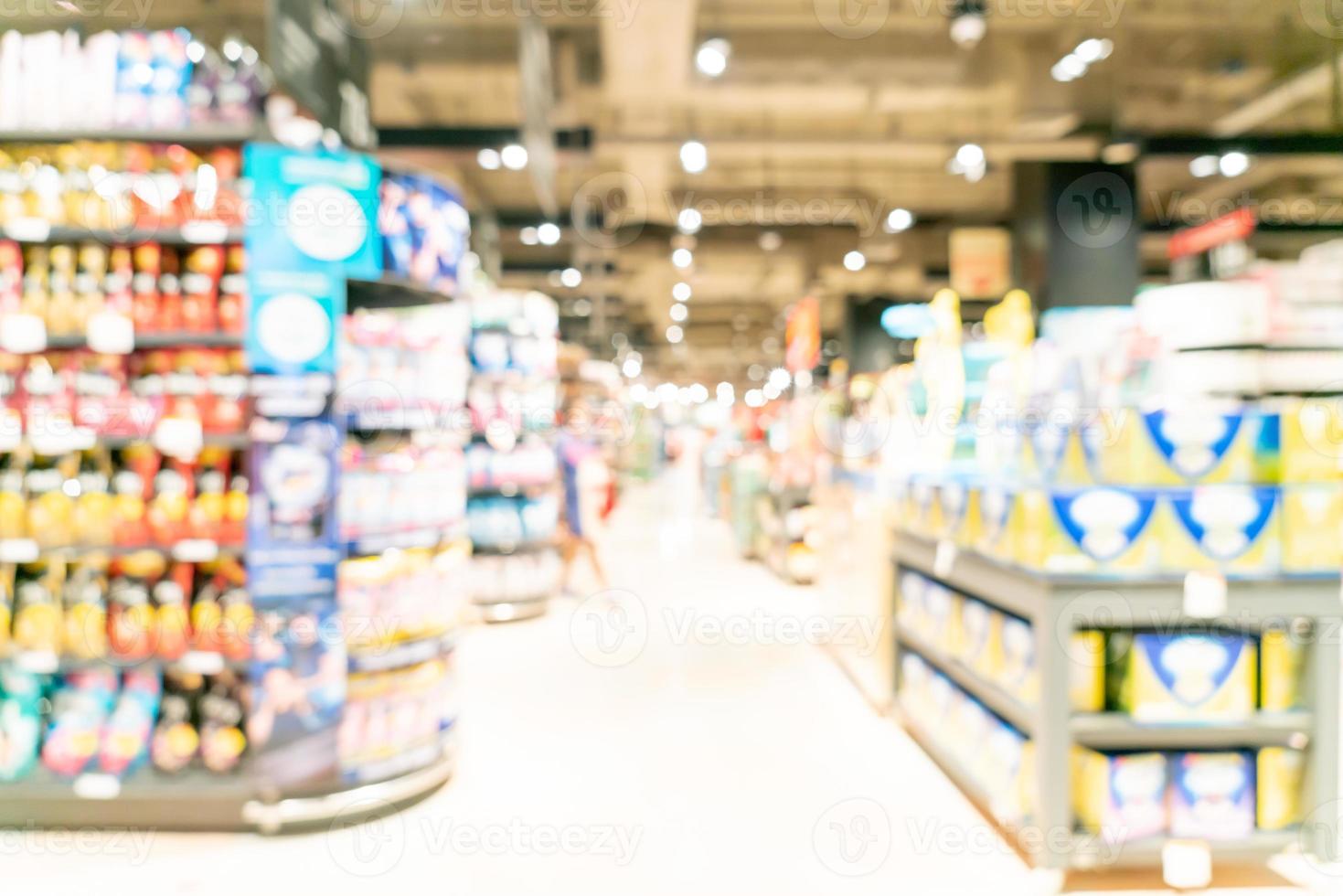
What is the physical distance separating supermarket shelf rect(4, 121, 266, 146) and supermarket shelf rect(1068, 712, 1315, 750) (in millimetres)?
3624

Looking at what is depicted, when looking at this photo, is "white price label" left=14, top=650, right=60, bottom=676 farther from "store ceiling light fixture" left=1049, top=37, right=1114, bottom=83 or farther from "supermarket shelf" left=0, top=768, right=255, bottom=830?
"store ceiling light fixture" left=1049, top=37, right=1114, bottom=83

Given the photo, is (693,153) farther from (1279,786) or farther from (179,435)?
(1279,786)

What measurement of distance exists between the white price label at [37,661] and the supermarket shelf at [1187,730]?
12.0 ft

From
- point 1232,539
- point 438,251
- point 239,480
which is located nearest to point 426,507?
point 239,480

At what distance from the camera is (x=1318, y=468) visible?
9.62 ft

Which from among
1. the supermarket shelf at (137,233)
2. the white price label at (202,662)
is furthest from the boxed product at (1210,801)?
the supermarket shelf at (137,233)

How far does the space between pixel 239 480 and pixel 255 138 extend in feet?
4.25

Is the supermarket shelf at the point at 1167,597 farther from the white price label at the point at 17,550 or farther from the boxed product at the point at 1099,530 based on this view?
the white price label at the point at 17,550

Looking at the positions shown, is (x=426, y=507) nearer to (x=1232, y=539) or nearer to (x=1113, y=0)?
(x=1232, y=539)

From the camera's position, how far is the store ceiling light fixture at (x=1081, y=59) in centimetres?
656

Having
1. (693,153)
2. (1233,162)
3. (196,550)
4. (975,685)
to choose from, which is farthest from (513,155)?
(1233,162)

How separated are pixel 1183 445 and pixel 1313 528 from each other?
0.48 meters

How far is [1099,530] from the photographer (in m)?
2.94

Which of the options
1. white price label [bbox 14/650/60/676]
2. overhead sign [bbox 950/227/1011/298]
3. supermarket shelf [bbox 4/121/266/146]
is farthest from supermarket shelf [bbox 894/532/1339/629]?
overhead sign [bbox 950/227/1011/298]
